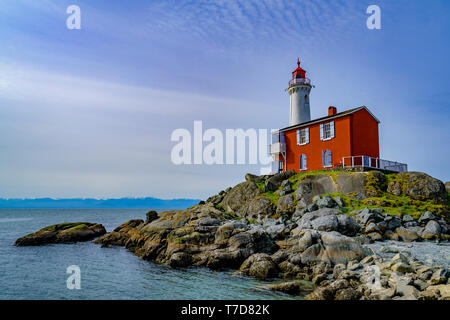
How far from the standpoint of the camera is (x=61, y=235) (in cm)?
3281

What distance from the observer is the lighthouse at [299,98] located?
38219mm

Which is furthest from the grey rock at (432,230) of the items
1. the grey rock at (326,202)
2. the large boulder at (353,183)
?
the grey rock at (326,202)

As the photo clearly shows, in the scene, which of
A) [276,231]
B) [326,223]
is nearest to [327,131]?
[326,223]

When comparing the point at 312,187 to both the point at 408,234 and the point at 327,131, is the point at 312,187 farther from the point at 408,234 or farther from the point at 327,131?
the point at 408,234

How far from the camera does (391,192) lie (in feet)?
80.9

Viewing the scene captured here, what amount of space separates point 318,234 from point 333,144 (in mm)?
14772

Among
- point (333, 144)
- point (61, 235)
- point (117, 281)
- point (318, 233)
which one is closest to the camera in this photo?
point (117, 281)

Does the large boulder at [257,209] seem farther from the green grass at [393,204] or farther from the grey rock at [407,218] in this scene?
the grey rock at [407,218]

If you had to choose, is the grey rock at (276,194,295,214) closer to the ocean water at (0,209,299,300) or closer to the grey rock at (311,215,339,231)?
the grey rock at (311,215,339,231)

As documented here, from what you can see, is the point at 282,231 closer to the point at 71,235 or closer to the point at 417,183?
the point at 417,183

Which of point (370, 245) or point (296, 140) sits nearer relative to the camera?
point (370, 245)

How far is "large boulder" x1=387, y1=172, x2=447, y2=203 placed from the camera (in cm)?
2367
